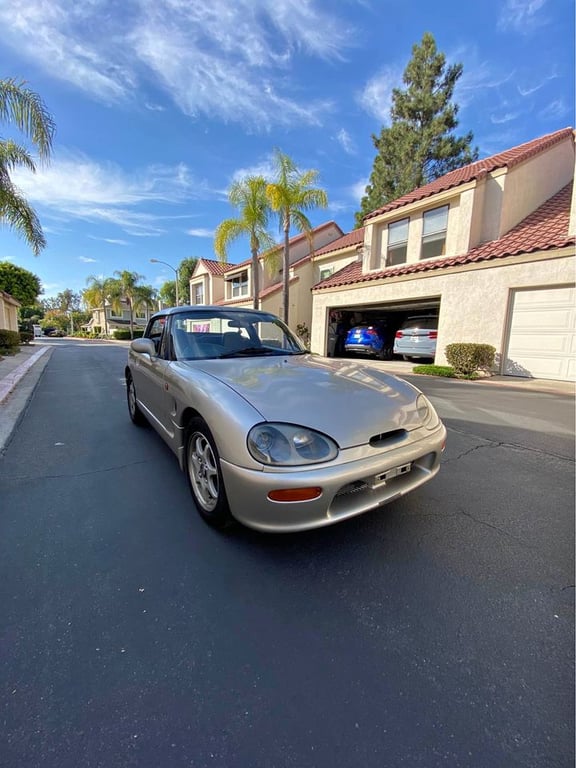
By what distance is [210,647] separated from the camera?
1.59 m

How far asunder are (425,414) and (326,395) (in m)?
0.84

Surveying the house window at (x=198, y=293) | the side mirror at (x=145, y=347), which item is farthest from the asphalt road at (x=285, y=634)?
the house window at (x=198, y=293)

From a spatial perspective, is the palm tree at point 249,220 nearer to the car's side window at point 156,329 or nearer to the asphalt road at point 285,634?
the car's side window at point 156,329

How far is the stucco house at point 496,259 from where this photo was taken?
8.77 meters

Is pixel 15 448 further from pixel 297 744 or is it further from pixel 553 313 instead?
pixel 553 313

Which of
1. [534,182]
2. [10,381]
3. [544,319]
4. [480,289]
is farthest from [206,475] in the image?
[534,182]

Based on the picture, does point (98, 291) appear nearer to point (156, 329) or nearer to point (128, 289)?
point (128, 289)

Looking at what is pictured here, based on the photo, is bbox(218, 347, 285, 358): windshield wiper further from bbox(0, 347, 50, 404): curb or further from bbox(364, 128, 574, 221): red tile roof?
bbox(364, 128, 574, 221): red tile roof

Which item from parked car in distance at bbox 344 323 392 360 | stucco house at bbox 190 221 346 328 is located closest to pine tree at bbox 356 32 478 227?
stucco house at bbox 190 221 346 328

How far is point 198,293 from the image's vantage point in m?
29.0

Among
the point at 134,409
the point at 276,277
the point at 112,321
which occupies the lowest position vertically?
the point at 134,409

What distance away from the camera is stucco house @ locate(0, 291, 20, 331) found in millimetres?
20562

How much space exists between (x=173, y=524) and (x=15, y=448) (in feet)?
9.53

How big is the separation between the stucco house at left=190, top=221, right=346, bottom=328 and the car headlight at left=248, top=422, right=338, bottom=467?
15.2 metres
